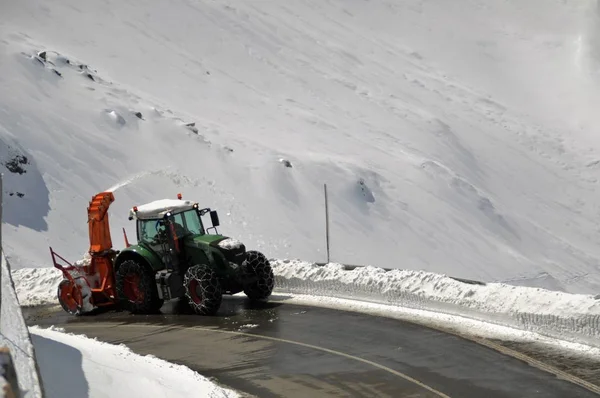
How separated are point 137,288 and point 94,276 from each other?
1459 mm

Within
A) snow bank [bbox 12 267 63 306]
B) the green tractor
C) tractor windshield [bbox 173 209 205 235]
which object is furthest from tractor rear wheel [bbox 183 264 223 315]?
snow bank [bbox 12 267 63 306]

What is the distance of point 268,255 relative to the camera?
3238cm

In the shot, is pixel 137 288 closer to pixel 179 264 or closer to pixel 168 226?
pixel 179 264

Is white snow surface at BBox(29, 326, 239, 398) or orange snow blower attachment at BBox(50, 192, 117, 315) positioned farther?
orange snow blower attachment at BBox(50, 192, 117, 315)

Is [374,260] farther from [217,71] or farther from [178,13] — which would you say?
[178,13]

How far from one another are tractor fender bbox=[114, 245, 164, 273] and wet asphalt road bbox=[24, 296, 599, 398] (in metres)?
1.14

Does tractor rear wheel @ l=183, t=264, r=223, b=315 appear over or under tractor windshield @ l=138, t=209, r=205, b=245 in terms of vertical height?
under

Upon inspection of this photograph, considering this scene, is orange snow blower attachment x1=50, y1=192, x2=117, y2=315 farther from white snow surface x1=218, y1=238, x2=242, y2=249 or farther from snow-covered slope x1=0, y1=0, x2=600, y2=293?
snow-covered slope x1=0, y1=0, x2=600, y2=293

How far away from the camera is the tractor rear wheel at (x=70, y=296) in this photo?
63.7 ft

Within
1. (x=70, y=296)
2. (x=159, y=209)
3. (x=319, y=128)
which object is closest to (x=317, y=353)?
(x=159, y=209)

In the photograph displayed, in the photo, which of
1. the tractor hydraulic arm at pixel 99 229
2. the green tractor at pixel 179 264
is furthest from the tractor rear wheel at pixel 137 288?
the tractor hydraulic arm at pixel 99 229

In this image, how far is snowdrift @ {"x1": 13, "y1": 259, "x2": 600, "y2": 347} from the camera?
1462cm

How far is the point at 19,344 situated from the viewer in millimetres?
8555

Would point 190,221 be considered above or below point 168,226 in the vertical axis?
above
